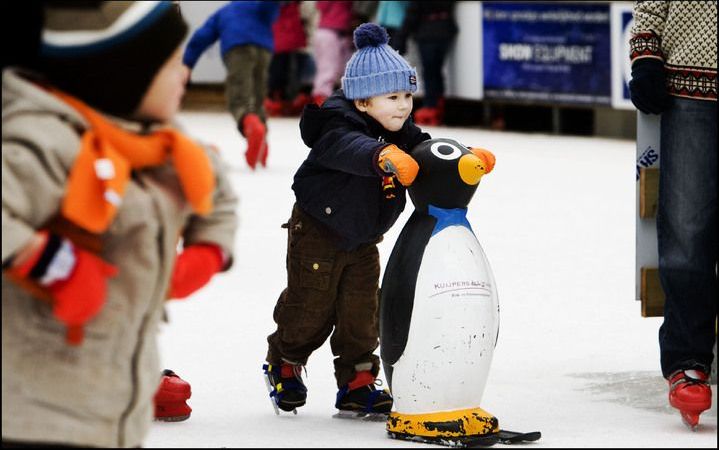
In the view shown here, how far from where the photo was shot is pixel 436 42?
1512 cm

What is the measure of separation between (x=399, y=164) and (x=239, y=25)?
7340 mm

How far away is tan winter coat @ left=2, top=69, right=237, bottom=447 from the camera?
2889 mm

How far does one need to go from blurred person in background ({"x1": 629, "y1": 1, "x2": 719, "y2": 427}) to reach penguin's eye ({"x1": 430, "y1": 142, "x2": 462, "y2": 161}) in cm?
62

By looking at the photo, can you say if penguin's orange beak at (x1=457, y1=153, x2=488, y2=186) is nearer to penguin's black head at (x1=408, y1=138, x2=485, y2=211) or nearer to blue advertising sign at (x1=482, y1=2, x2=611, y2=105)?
penguin's black head at (x1=408, y1=138, x2=485, y2=211)

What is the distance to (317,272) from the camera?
4.89 metres

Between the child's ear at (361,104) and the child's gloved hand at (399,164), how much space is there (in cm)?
40

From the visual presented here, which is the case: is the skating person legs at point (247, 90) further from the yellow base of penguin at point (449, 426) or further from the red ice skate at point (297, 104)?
the yellow base of penguin at point (449, 426)

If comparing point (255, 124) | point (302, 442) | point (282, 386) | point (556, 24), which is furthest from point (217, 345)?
point (556, 24)

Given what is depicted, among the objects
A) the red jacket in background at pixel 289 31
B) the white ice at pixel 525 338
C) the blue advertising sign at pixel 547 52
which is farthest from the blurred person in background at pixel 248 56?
the red jacket in background at pixel 289 31

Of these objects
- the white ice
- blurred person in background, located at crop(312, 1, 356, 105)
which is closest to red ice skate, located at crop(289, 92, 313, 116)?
blurred person in background, located at crop(312, 1, 356, 105)

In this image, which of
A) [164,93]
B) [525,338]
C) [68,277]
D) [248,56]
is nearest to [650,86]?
[525,338]

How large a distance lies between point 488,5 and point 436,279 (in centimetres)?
1074

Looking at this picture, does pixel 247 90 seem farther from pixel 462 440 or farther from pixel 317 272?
pixel 462 440

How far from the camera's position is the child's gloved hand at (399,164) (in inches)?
173
